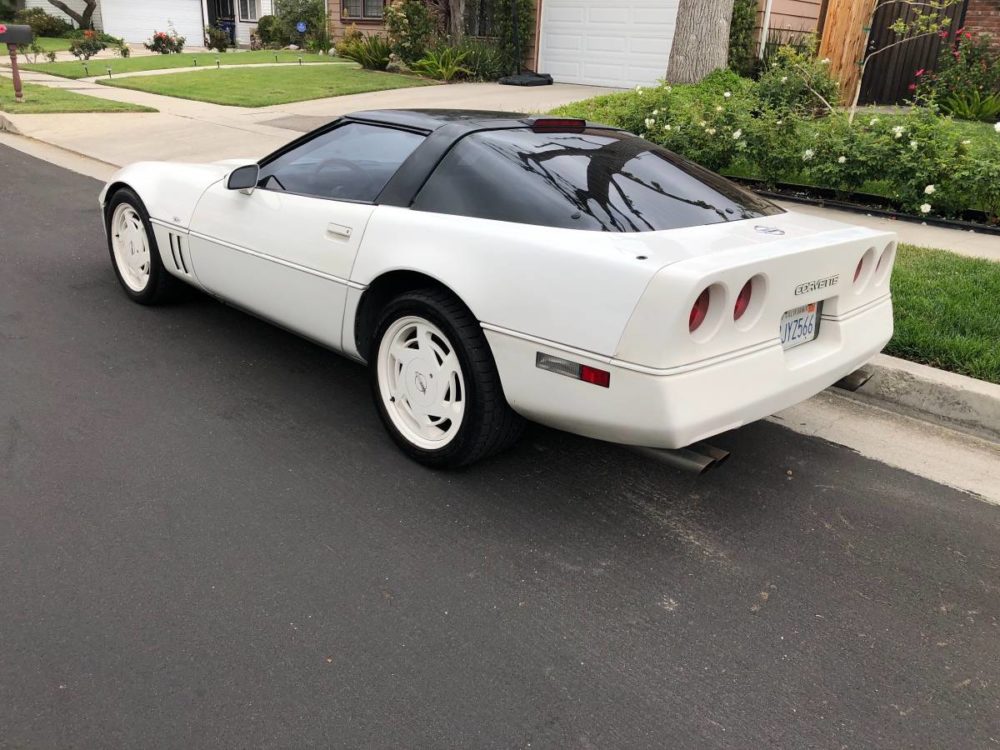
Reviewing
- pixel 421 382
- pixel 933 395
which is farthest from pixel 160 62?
pixel 933 395

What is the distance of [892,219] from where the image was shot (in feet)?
24.5

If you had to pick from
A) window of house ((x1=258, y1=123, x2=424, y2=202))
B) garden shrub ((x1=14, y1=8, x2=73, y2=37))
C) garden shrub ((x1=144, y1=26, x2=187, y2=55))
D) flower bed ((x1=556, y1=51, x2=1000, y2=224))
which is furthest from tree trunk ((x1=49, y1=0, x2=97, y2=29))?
window of house ((x1=258, y1=123, x2=424, y2=202))

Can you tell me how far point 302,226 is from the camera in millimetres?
3885

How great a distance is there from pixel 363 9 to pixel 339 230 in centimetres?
2163

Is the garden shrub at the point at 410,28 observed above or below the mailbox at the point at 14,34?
above

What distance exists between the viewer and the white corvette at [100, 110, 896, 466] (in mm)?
2789

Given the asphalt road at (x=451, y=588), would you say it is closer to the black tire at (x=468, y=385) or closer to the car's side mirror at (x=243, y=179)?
the black tire at (x=468, y=385)

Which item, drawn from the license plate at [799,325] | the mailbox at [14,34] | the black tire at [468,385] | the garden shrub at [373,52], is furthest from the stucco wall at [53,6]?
the license plate at [799,325]

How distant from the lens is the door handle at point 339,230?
144 inches

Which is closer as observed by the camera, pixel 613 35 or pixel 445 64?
pixel 613 35

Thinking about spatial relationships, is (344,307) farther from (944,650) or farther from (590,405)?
(944,650)

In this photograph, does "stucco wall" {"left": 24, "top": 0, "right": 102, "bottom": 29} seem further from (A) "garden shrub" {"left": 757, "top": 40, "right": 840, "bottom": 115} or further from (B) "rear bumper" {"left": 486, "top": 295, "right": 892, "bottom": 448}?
(B) "rear bumper" {"left": 486, "top": 295, "right": 892, "bottom": 448}

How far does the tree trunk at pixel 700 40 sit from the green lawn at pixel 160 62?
42.9 ft

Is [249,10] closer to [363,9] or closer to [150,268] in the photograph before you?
[363,9]
